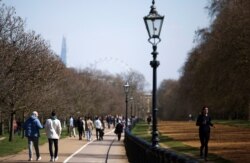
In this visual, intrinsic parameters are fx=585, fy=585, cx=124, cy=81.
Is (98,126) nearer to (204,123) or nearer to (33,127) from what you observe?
(204,123)

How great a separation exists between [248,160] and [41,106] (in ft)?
76.1

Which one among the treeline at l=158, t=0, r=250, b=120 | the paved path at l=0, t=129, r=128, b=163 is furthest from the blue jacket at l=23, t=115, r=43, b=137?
the treeline at l=158, t=0, r=250, b=120

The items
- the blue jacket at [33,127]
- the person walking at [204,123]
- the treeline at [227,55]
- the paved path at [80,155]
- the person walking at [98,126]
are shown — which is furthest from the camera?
the person walking at [98,126]

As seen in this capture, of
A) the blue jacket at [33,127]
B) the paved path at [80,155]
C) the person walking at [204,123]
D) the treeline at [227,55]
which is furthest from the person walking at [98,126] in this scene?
the blue jacket at [33,127]

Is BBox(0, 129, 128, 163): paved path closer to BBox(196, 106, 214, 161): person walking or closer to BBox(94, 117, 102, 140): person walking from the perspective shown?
BBox(196, 106, 214, 161): person walking

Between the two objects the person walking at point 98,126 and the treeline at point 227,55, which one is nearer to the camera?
the treeline at point 227,55

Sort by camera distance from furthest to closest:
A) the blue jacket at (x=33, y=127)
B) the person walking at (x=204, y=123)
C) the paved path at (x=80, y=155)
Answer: the paved path at (x=80, y=155), the person walking at (x=204, y=123), the blue jacket at (x=33, y=127)

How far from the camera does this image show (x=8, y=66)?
96.9 ft

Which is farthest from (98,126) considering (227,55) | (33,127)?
(33,127)

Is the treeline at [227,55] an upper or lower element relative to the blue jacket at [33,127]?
upper

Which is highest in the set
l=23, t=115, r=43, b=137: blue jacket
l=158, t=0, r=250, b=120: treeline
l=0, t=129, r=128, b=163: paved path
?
l=158, t=0, r=250, b=120: treeline

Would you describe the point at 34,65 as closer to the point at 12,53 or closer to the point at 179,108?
the point at 12,53

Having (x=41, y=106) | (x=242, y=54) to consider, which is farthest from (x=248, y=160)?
(x=41, y=106)

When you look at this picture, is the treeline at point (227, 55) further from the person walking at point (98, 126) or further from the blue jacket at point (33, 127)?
the blue jacket at point (33, 127)
